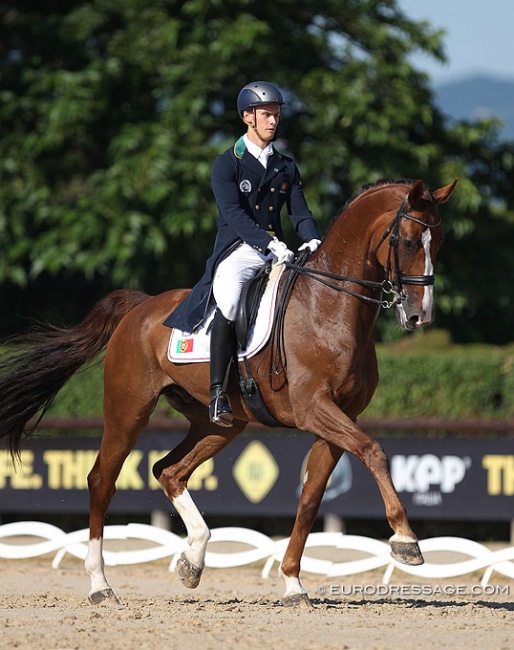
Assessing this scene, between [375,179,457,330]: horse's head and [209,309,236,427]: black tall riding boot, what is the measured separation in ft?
3.55

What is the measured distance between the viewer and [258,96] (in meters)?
6.90

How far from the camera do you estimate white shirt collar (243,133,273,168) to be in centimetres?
706

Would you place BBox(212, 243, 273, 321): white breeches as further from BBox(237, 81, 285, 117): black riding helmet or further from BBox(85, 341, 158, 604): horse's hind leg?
BBox(85, 341, 158, 604): horse's hind leg

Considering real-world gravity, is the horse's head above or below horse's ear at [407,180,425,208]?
below

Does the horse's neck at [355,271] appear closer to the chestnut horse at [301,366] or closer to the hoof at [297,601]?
the chestnut horse at [301,366]

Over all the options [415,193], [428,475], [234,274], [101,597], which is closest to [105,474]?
[101,597]

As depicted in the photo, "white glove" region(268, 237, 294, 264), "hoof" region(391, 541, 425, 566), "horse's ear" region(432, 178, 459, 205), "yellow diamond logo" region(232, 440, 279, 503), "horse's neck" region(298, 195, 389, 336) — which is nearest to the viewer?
"hoof" region(391, 541, 425, 566)

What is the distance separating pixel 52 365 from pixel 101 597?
5.84 ft

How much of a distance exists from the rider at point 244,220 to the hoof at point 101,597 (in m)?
1.35

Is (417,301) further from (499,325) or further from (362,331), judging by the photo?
(499,325)

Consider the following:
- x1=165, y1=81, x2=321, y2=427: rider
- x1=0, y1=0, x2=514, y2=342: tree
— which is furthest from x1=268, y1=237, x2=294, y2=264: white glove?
x1=0, y1=0, x2=514, y2=342: tree

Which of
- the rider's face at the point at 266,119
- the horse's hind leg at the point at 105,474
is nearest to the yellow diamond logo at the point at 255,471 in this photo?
the horse's hind leg at the point at 105,474

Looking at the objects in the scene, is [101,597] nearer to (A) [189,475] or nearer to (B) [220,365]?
(A) [189,475]

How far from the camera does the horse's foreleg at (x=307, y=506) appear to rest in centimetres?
698
